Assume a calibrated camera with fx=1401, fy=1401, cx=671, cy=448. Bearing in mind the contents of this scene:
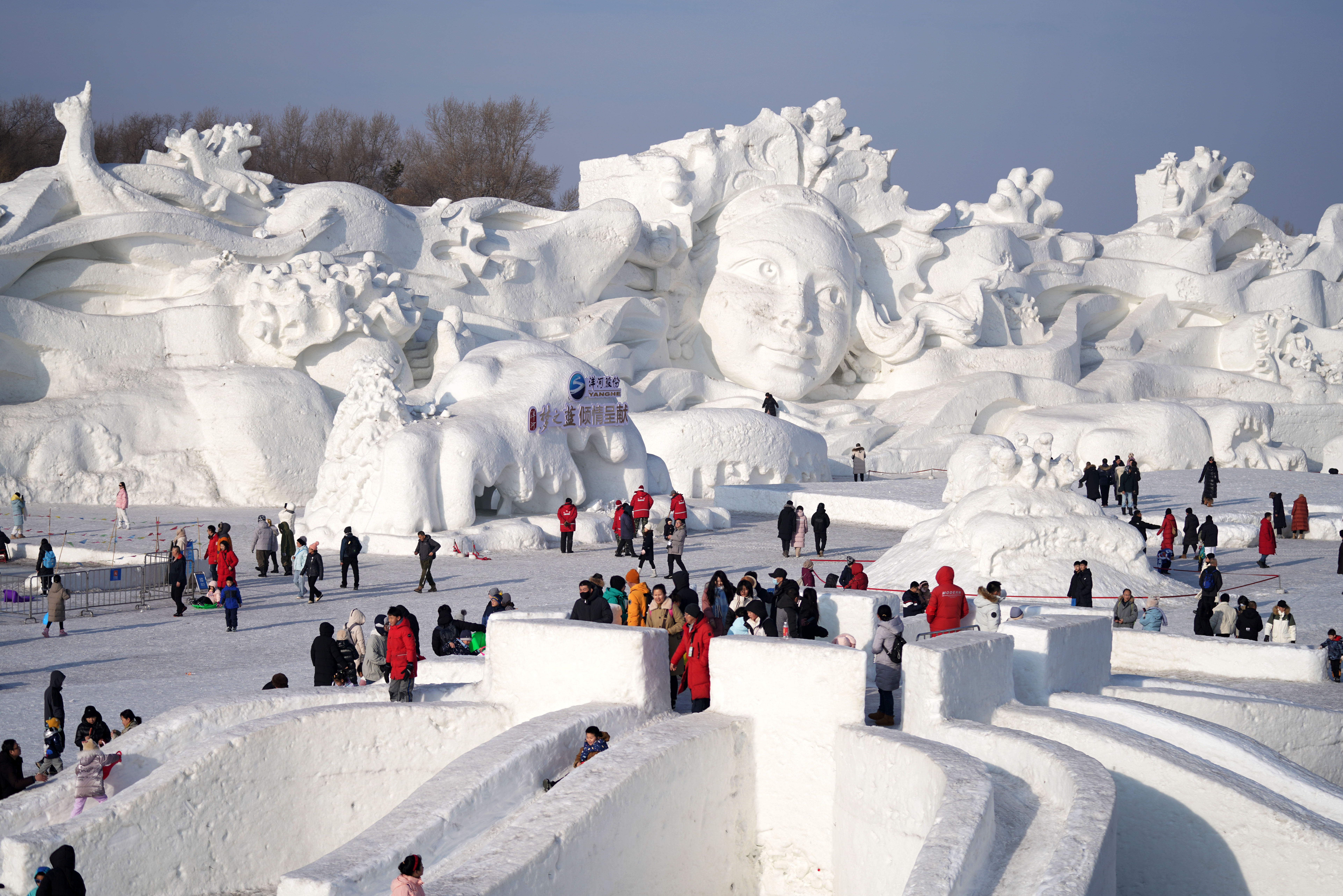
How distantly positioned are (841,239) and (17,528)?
17210 mm

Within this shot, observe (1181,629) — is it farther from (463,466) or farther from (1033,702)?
(463,466)

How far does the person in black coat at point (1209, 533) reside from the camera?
16.6 meters

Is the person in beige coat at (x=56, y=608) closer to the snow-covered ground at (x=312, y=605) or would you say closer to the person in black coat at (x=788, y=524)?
the snow-covered ground at (x=312, y=605)

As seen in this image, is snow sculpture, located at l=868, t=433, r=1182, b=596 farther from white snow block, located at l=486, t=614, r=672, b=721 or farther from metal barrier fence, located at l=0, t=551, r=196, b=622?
metal barrier fence, located at l=0, t=551, r=196, b=622

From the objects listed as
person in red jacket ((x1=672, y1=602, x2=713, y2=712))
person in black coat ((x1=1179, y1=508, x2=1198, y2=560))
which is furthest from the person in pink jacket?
person in black coat ((x1=1179, y1=508, x2=1198, y2=560))

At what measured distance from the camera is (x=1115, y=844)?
6.73m

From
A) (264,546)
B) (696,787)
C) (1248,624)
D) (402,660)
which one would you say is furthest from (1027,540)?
(264,546)

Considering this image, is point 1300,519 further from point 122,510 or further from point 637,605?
point 122,510

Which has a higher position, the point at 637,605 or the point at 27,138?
the point at 27,138

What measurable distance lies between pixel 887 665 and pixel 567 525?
27.3 feet

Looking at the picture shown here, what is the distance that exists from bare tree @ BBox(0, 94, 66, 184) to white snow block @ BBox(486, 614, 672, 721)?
105ft

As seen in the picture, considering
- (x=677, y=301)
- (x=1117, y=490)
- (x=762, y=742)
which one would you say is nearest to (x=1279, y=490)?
(x=1117, y=490)

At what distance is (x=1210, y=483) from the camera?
19.8m

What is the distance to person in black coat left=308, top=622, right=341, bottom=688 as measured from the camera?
9.02 meters
